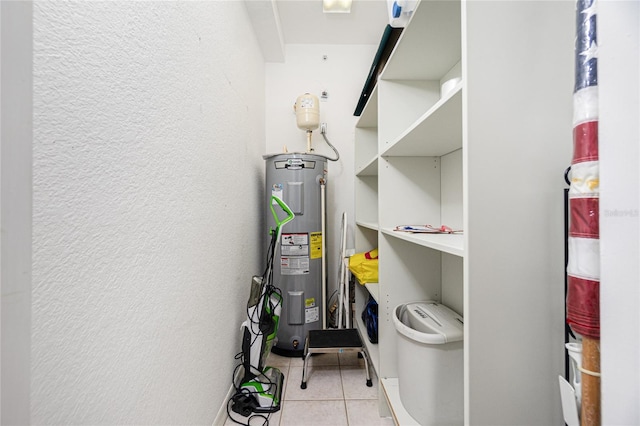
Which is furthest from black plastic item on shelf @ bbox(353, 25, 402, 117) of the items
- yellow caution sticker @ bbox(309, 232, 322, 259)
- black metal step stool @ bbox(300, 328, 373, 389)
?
black metal step stool @ bbox(300, 328, 373, 389)

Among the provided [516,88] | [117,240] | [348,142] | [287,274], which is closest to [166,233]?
[117,240]

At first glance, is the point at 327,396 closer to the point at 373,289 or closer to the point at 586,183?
the point at 373,289

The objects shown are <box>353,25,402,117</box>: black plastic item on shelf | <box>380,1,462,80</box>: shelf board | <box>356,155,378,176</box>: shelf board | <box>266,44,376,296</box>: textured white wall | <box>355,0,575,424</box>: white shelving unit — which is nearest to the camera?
<box>355,0,575,424</box>: white shelving unit

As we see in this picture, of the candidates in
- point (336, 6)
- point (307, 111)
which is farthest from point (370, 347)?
point (336, 6)

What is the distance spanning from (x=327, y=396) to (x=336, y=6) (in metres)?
2.64

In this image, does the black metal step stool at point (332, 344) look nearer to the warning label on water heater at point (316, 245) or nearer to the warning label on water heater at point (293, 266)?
the warning label on water heater at point (293, 266)

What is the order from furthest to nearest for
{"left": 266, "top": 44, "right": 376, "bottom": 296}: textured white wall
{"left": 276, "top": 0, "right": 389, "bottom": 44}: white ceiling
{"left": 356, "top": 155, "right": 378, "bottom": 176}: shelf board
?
{"left": 266, "top": 44, "right": 376, "bottom": 296}: textured white wall, {"left": 276, "top": 0, "right": 389, "bottom": 44}: white ceiling, {"left": 356, "top": 155, "right": 378, "bottom": 176}: shelf board

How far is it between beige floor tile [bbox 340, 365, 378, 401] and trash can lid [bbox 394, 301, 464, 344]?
0.56m

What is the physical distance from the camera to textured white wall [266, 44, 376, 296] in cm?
232

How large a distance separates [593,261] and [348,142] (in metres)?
2.06

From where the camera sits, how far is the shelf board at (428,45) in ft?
2.73

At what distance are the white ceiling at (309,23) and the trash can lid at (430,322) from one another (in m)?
2.03

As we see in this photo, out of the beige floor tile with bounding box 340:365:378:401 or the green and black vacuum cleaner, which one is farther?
the beige floor tile with bounding box 340:365:378:401

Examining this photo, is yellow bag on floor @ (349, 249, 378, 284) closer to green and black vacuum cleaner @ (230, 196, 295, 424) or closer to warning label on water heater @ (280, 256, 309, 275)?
warning label on water heater @ (280, 256, 309, 275)
